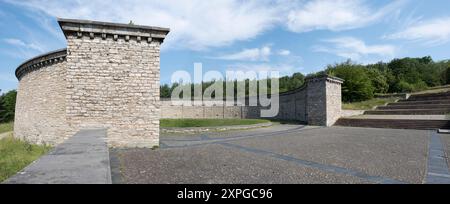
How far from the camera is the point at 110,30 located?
982 centimetres

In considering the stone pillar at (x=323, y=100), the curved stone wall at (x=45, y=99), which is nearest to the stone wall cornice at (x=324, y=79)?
the stone pillar at (x=323, y=100)

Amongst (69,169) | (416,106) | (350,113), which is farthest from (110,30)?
(416,106)

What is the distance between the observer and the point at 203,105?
37.1 m

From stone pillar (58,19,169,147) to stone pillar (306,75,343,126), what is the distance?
15.5m

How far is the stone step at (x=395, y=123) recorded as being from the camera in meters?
16.2

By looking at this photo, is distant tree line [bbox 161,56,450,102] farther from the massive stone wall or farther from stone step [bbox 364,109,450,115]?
stone step [bbox 364,109,450,115]

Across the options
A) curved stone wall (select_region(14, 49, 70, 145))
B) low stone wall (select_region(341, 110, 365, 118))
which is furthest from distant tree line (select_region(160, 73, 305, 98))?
curved stone wall (select_region(14, 49, 70, 145))

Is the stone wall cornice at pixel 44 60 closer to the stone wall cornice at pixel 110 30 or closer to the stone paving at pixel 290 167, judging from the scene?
the stone wall cornice at pixel 110 30

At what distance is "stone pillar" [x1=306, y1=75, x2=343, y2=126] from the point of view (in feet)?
70.6

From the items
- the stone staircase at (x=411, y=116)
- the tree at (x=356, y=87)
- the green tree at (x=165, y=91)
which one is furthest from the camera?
the green tree at (x=165, y=91)

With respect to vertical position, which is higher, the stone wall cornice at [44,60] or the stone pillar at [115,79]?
the stone wall cornice at [44,60]

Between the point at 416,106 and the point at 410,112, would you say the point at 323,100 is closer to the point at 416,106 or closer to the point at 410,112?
the point at 410,112

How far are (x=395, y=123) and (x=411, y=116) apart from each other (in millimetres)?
3181

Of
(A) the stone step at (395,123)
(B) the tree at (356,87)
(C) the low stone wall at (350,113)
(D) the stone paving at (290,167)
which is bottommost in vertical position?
(D) the stone paving at (290,167)
